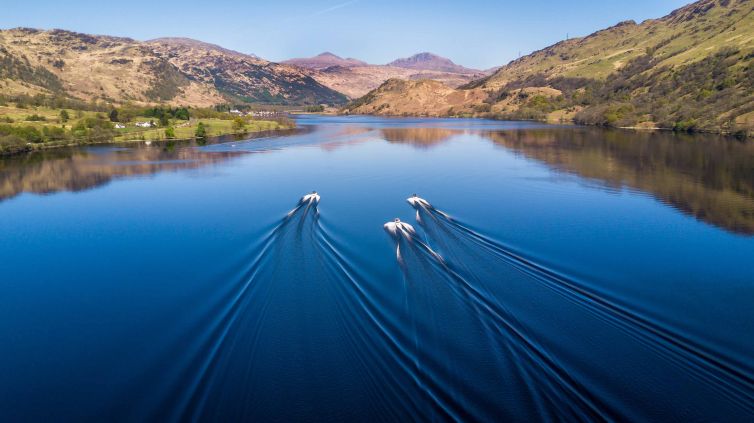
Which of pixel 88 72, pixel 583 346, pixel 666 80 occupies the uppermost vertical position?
pixel 88 72

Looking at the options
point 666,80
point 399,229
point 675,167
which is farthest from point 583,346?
point 666,80

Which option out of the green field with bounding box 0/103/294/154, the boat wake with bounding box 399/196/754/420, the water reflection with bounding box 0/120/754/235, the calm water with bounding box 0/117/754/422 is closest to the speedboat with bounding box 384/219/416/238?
the calm water with bounding box 0/117/754/422

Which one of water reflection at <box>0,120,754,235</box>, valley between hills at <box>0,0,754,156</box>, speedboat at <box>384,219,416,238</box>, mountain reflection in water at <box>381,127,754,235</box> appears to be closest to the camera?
speedboat at <box>384,219,416,238</box>

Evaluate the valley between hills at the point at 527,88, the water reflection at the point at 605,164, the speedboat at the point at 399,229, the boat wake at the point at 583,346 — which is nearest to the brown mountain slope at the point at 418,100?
the valley between hills at the point at 527,88

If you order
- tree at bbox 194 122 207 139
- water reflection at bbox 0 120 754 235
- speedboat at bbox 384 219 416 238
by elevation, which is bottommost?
speedboat at bbox 384 219 416 238

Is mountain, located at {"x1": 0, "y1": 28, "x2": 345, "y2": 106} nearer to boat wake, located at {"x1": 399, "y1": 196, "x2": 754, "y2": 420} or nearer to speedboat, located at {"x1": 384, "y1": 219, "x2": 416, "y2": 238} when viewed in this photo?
speedboat, located at {"x1": 384, "y1": 219, "x2": 416, "y2": 238}

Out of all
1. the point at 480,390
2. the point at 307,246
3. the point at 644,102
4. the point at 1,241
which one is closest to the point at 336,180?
the point at 307,246

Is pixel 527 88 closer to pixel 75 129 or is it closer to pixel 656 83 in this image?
pixel 656 83

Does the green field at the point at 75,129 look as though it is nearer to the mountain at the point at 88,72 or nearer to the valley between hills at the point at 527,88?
the valley between hills at the point at 527,88
